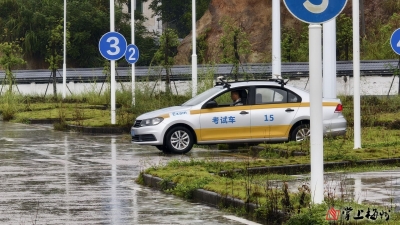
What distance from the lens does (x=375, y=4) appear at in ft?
210

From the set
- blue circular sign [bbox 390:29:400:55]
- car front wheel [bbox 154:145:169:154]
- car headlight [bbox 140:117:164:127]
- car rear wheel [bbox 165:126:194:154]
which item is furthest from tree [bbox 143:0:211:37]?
car rear wheel [bbox 165:126:194:154]

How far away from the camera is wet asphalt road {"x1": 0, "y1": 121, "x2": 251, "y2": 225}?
12016 mm

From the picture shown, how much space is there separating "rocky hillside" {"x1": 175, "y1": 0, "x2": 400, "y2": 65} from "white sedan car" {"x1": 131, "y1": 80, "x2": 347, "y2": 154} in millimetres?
38995

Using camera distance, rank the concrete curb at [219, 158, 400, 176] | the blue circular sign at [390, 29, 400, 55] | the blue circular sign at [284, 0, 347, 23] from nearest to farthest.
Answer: the blue circular sign at [284, 0, 347, 23]
the concrete curb at [219, 158, 400, 176]
the blue circular sign at [390, 29, 400, 55]

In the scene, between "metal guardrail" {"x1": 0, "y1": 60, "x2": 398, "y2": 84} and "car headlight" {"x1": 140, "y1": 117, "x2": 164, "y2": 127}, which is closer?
"car headlight" {"x1": 140, "y1": 117, "x2": 164, "y2": 127}

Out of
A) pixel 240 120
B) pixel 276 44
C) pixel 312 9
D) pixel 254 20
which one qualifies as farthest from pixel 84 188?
pixel 254 20

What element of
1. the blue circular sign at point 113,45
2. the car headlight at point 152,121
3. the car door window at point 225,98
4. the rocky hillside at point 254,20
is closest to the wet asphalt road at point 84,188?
the car headlight at point 152,121

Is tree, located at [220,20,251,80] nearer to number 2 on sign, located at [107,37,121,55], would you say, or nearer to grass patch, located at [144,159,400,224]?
number 2 on sign, located at [107,37,121,55]

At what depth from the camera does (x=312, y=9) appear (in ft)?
36.0

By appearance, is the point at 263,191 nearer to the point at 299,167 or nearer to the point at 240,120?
the point at 299,167

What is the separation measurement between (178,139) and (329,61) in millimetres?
6302

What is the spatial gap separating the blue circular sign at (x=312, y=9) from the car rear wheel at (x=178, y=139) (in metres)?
11.3

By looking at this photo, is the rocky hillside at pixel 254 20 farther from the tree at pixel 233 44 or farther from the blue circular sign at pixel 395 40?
the blue circular sign at pixel 395 40

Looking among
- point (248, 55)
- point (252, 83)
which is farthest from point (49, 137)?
point (248, 55)
